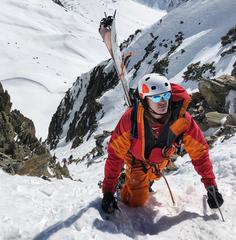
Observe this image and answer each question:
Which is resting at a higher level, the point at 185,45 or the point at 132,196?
the point at 132,196

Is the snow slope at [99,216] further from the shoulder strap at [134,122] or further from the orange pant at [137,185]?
the shoulder strap at [134,122]

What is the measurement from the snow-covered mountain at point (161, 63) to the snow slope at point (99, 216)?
63.2ft

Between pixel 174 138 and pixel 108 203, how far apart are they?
1.28 m

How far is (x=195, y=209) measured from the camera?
664cm

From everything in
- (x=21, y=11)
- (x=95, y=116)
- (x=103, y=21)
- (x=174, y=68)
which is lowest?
(x=21, y=11)

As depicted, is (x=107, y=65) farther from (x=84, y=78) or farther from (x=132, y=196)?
(x=132, y=196)

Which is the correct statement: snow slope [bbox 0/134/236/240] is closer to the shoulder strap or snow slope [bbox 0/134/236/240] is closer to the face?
the shoulder strap

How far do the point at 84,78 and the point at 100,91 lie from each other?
8472 millimetres

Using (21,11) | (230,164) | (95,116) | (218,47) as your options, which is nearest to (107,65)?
(95,116)

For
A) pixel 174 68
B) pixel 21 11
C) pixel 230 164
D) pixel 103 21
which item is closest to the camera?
pixel 230 164

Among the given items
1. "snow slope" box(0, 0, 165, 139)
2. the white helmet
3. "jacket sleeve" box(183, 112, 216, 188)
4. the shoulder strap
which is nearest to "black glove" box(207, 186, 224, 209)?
"jacket sleeve" box(183, 112, 216, 188)

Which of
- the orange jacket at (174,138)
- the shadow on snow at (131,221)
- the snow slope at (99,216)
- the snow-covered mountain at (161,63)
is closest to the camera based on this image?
the snow slope at (99,216)

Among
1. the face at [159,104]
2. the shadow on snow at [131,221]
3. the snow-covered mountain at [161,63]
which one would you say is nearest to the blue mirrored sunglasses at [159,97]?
the face at [159,104]

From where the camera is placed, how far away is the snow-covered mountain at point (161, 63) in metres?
29.9
